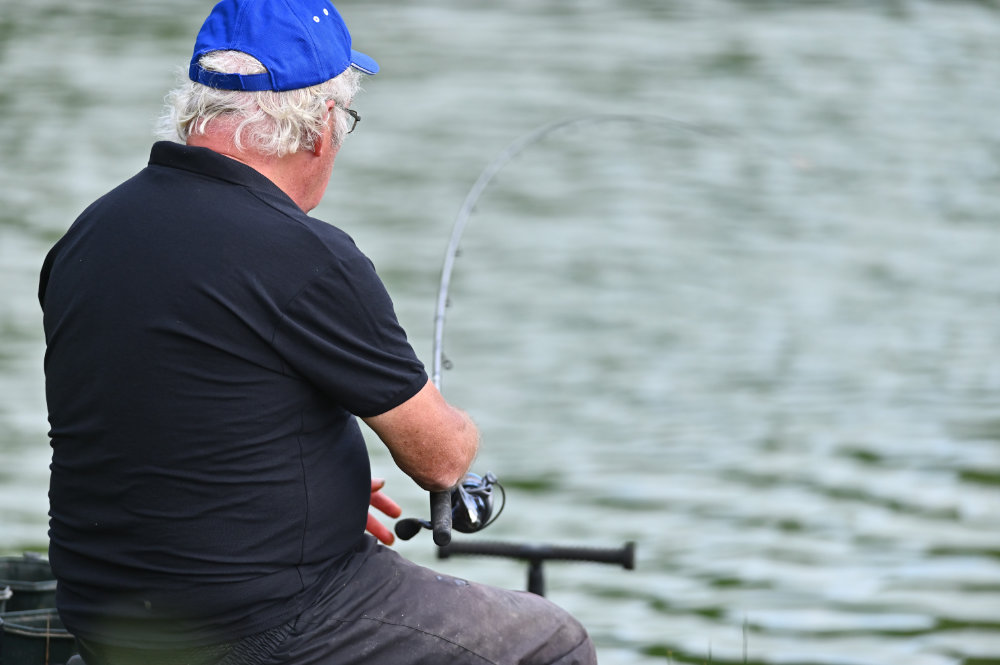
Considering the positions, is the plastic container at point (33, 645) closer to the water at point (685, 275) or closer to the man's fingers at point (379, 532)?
the man's fingers at point (379, 532)

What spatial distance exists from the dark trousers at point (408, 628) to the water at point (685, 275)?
1.50 meters

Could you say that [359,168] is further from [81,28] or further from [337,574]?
[337,574]

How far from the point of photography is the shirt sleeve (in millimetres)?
1865

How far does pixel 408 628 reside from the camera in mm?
2000

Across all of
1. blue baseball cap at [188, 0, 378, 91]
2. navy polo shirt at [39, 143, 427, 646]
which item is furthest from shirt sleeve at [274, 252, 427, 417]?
blue baseball cap at [188, 0, 378, 91]

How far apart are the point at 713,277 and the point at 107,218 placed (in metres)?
8.03

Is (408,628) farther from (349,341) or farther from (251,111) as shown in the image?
(251,111)

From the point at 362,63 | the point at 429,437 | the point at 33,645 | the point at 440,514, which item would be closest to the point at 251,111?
the point at 362,63

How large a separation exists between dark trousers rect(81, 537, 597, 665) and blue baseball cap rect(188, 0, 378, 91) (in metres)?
0.66

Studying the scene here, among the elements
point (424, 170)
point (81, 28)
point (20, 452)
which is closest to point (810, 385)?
point (20, 452)

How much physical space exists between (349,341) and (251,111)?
0.37 metres

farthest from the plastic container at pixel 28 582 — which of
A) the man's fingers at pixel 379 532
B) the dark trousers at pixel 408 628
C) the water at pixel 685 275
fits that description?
the water at pixel 685 275

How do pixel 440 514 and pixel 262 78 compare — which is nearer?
pixel 262 78

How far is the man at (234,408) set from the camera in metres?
1.86
